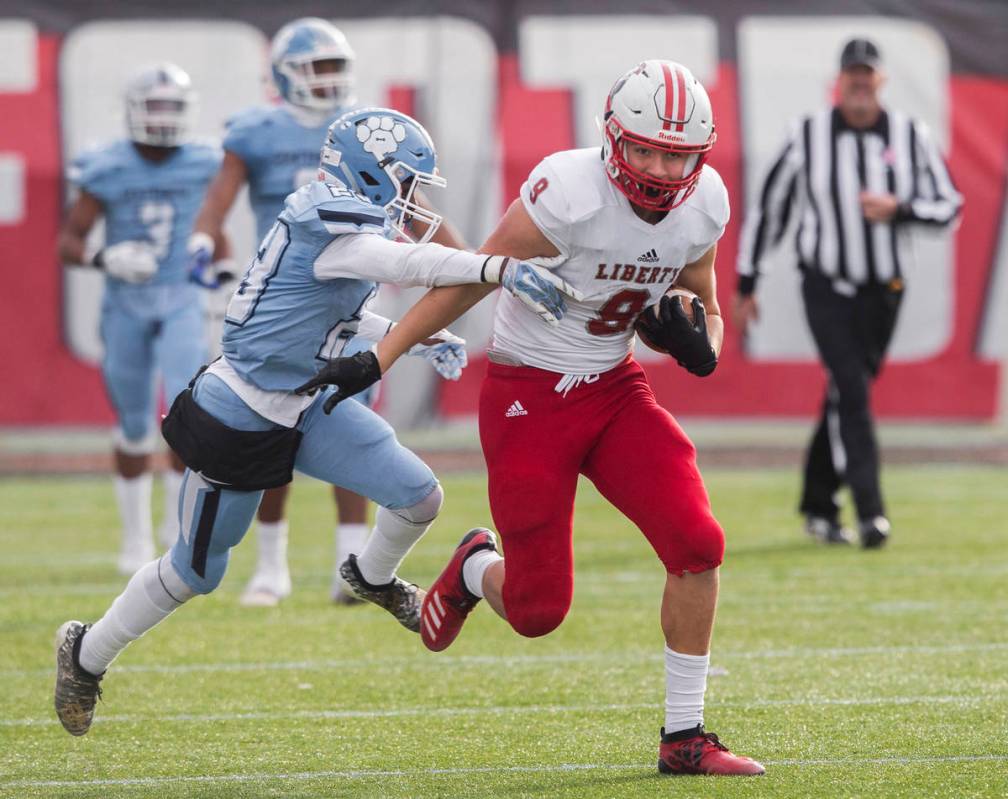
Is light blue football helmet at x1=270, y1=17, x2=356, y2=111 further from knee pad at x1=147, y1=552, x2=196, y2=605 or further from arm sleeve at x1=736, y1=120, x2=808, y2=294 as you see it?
knee pad at x1=147, y1=552, x2=196, y2=605

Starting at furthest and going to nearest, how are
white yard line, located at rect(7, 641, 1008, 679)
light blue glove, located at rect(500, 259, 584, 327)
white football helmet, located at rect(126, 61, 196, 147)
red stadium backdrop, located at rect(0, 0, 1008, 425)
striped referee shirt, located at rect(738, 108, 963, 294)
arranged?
red stadium backdrop, located at rect(0, 0, 1008, 425) → striped referee shirt, located at rect(738, 108, 963, 294) → white football helmet, located at rect(126, 61, 196, 147) → white yard line, located at rect(7, 641, 1008, 679) → light blue glove, located at rect(500, 259, 584, 327)

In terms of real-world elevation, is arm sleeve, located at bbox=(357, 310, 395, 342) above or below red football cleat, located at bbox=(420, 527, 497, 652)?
above

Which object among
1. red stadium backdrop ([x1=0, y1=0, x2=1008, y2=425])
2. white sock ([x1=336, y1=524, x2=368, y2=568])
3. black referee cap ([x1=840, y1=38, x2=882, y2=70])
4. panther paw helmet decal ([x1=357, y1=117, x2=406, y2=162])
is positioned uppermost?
panther paw helmet decal ([x1=357, y1=117, x2=406, y2=162])

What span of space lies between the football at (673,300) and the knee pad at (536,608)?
57 centimetres

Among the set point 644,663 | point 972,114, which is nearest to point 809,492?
point 644,663

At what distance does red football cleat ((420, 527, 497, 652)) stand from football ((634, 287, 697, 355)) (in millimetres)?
679

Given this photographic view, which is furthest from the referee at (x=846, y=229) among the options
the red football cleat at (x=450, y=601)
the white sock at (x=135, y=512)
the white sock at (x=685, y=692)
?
the white sock at (x=685, y=692)

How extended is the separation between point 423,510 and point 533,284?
2.80 feet

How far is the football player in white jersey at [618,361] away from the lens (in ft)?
11.6

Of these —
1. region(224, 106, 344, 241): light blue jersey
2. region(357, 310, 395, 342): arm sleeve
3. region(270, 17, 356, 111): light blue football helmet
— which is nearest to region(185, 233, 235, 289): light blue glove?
region(224, 106, 344, 241): light blue jersey

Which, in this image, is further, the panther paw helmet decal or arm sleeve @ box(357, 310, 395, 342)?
arm sleeve @ box(357, 310, 395, 342)

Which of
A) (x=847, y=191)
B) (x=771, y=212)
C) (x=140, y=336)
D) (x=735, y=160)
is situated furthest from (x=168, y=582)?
(x=735, y=160)

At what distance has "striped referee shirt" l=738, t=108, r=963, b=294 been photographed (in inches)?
279

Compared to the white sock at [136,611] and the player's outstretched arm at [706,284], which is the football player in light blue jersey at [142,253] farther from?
the player's outstretched arm at [706,284]
